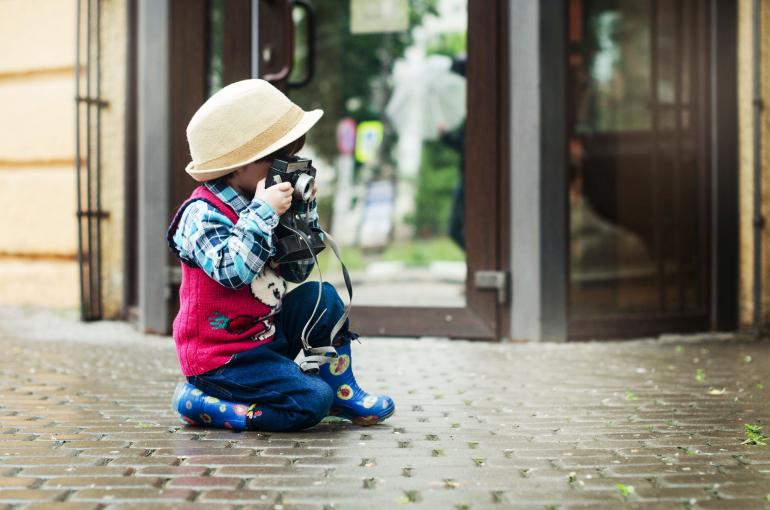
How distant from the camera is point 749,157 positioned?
6.25 m

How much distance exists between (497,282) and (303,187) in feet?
9.16

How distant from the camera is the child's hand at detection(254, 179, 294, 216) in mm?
3135

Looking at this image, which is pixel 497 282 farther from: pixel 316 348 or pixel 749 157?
pixel 316 348

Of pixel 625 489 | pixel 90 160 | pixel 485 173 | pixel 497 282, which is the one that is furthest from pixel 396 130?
pixel 625 489

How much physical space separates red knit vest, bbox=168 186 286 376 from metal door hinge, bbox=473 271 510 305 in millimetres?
2679

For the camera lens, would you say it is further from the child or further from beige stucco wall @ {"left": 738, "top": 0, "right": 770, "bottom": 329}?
beige stucco wall @ {"left": 738, "top": 0, "right": 770, "bottom": 329}

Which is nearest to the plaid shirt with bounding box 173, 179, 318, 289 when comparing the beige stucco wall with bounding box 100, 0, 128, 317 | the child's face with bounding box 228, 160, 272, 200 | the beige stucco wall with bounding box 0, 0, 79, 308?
the child's face with bounding box 228, 160, 272, 200

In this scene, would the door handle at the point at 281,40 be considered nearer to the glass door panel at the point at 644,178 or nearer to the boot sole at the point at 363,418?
the glass door panel at the point at 644,178

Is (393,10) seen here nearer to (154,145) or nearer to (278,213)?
(154,145)

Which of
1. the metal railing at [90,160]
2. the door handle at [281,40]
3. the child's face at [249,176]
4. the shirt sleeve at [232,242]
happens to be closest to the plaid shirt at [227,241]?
the shirt sleeve at [232,242]

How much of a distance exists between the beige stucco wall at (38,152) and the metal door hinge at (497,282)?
361 centimetres

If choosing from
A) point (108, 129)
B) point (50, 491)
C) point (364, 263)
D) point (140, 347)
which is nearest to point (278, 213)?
point (50, 491)

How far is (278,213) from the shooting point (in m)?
3.14

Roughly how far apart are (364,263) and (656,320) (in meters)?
8.35
